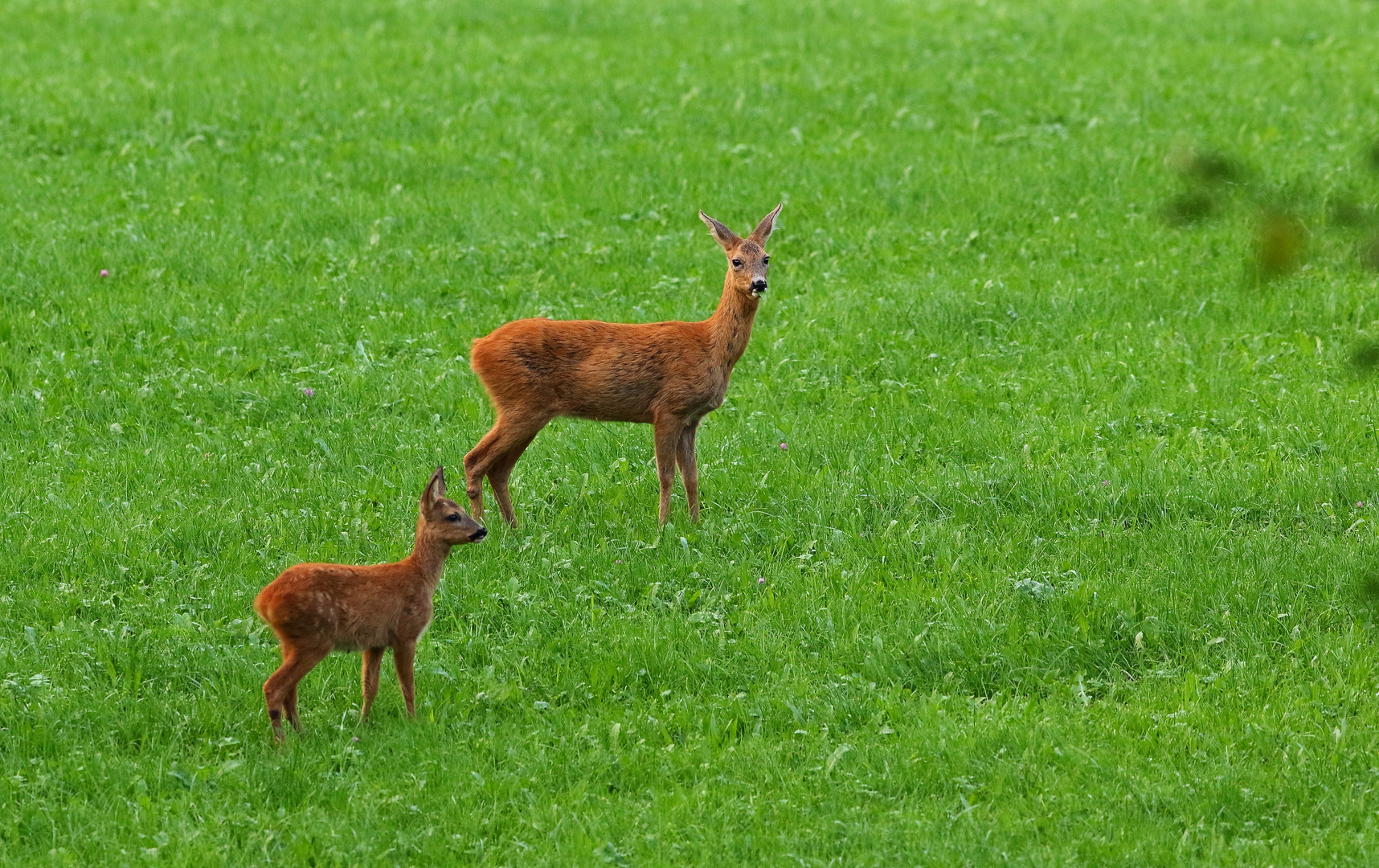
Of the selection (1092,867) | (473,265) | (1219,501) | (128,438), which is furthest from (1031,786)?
(473,265)

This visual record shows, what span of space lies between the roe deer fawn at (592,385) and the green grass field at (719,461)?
13.9 inches

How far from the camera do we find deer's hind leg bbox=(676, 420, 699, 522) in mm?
8945

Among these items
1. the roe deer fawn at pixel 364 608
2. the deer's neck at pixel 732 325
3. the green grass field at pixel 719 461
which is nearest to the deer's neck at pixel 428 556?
the roe deer fawn at pixel 364 608

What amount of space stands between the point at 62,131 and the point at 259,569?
9258 millimetres

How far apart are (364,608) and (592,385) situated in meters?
2.80

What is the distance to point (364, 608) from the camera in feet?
21.0

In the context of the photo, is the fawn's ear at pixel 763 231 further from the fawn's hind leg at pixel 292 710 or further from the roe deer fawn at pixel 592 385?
the fawn's hind leg at pixel 292 710

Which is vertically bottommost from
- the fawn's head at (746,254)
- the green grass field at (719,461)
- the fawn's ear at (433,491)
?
the green grass field at (719,461)

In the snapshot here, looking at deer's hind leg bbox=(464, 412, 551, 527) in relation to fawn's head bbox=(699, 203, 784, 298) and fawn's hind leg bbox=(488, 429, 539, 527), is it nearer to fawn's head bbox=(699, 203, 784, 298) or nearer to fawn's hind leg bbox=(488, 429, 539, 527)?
fawn's hind leg bbox=(488, 429, 539, 527)

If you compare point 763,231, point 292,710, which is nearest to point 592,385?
point 763,231

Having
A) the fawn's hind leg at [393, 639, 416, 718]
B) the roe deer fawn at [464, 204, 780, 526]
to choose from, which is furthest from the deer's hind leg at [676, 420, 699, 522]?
the fawn's hind leg at [393, 639, 416, 718]

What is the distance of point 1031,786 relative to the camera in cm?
618

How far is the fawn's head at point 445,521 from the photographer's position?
6.89m

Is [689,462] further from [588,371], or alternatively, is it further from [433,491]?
[433,491]
